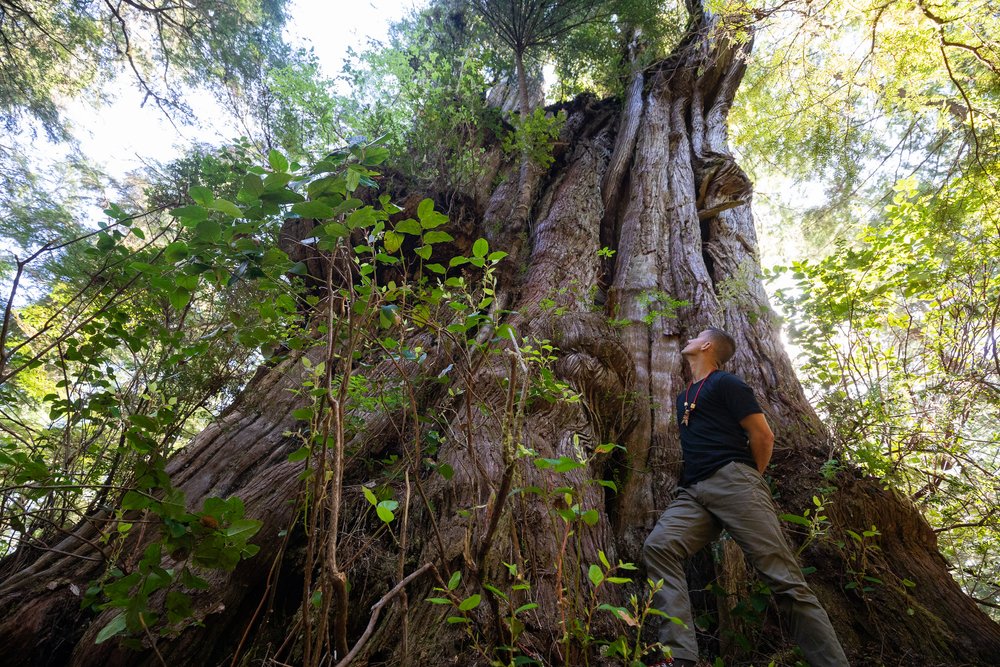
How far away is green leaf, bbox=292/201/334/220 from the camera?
1137mm

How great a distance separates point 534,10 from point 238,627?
7.36m

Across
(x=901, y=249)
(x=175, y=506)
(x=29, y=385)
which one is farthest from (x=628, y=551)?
(x=29, y=385)

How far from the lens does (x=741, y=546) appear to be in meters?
2.16

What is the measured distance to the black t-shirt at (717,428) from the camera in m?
2.37

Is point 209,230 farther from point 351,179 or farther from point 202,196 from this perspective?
point 351,179

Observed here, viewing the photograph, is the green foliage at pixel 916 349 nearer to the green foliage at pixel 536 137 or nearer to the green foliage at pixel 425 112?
the green foliage at pixel 536 137

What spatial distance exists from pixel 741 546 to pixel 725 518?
133 millimetres

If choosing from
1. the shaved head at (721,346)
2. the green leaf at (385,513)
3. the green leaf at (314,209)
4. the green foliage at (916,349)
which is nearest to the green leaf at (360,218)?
the green leaf at (314,209)

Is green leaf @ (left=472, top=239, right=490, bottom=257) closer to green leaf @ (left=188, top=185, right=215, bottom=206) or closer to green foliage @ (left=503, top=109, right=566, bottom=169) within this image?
green leaf @ (left=188, top=185, right=215, bottom=206)

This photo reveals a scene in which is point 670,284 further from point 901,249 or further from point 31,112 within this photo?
point 31,112

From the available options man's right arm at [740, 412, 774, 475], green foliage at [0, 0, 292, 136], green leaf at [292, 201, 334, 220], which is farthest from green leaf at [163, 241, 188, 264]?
green foliage at [0, 0, 292, 136]

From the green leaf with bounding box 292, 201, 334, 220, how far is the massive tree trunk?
62 cm

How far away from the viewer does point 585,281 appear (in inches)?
170

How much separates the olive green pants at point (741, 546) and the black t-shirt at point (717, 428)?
0.06 meters
